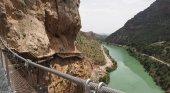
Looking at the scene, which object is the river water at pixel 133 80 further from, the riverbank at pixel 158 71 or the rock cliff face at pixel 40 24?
the rock cliff face at pixel 40 24

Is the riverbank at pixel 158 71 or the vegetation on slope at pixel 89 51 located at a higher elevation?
the vegetation on slope at pixel 89 51

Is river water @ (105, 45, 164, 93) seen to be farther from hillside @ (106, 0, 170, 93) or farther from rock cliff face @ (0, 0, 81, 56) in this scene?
rock cliff face @ (0, 0, 81, 56)

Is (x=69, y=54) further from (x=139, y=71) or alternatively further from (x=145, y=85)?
(x=139, y=71)

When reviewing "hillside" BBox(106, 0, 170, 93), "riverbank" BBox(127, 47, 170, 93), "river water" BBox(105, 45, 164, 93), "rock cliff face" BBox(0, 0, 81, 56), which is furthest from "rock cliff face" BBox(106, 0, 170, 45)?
"rock cliff face" BBox(0, 0, 81, 56)

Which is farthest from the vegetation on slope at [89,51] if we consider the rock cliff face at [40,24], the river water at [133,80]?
the rock cliff face at [40,24]

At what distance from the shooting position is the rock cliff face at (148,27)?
130750 millimetres

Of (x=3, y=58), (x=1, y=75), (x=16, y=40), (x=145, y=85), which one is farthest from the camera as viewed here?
(x=145, y=85)

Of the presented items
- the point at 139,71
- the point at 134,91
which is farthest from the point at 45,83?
the point at 139,71

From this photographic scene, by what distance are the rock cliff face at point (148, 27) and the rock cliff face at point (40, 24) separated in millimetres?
104814

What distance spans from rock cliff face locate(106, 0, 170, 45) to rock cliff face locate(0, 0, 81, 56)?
105m

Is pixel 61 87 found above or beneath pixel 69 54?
beneath

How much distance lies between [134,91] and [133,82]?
1011 cm

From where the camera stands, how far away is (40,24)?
12.4 meters

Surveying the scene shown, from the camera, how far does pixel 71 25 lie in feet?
49.0
